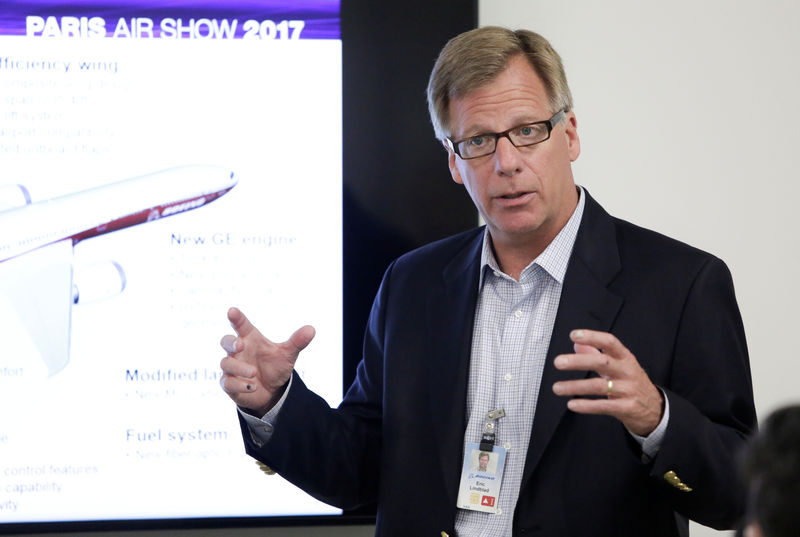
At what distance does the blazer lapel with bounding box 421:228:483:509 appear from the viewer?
6.13 feet

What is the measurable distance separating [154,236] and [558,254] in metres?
1.37

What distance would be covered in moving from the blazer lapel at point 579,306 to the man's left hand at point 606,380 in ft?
0.92

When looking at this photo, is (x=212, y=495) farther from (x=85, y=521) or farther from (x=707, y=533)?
(x=707, y=533)

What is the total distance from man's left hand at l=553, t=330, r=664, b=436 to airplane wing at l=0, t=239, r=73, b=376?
5.89 feet

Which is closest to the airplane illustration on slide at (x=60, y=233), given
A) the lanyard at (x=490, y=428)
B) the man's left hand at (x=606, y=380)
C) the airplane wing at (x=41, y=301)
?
the airplane wing at (x=41, y=301)

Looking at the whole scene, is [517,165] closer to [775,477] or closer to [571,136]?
[571,136]

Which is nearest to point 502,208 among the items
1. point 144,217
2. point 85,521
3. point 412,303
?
point 412,303

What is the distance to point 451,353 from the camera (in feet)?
6.42

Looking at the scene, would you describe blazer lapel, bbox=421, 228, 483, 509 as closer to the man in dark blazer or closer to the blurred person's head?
the man in dark blazer

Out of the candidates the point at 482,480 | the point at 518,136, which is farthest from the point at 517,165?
the point at 482,480

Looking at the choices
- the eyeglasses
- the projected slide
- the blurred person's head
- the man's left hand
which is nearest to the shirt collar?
the eyeglasses

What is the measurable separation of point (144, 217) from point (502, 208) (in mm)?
1293

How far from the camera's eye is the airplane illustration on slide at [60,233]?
2662 mm

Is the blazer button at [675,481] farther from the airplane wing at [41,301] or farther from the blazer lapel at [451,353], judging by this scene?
the airplane wing at [41,301]
